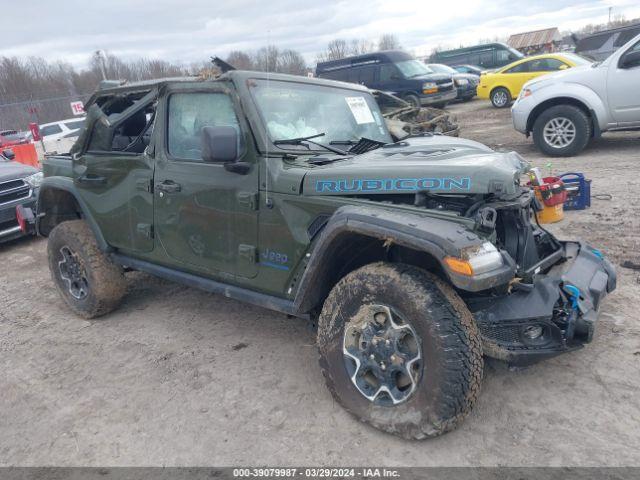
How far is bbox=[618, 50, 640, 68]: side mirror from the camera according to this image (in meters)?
8.05

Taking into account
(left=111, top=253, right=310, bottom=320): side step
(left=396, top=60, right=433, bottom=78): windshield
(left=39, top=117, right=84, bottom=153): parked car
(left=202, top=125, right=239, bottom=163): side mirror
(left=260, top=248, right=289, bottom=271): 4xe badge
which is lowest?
(left=39, top=117, right=84, bottom=153): parked car

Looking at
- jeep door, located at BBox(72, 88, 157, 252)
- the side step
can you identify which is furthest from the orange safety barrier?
the side step

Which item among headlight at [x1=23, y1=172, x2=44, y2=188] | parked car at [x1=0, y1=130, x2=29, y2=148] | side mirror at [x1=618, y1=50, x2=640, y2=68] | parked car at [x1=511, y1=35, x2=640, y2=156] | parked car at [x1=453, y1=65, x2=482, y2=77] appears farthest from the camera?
parked car at [x1=453, y1=65, x2=482, y2=77]

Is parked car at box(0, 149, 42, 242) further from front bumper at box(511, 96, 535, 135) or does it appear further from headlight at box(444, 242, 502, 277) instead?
front bumper at box(511, 96, 535, 135)

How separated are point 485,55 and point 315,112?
999 inches

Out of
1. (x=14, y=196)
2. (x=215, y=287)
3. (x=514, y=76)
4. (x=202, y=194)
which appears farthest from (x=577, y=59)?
(x=215, y=287)

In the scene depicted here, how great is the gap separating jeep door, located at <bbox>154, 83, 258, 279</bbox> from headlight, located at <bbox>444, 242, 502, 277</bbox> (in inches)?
53.1

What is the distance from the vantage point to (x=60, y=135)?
18.5 meters

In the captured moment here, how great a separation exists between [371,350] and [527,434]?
2.96 feet

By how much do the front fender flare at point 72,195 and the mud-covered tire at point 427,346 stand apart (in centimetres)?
251

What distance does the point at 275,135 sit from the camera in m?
3.31

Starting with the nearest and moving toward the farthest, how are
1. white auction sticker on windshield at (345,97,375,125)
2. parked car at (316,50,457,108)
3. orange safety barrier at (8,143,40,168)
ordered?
white auction sticker on windshield at (345,97,375,125)
orange safety barrier at (8,143,40,168)
parked car at (316,50,457,108)

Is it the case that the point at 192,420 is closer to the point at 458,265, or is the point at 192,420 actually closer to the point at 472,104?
the point at 458,265

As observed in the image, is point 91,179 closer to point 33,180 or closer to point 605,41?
point 33,180
